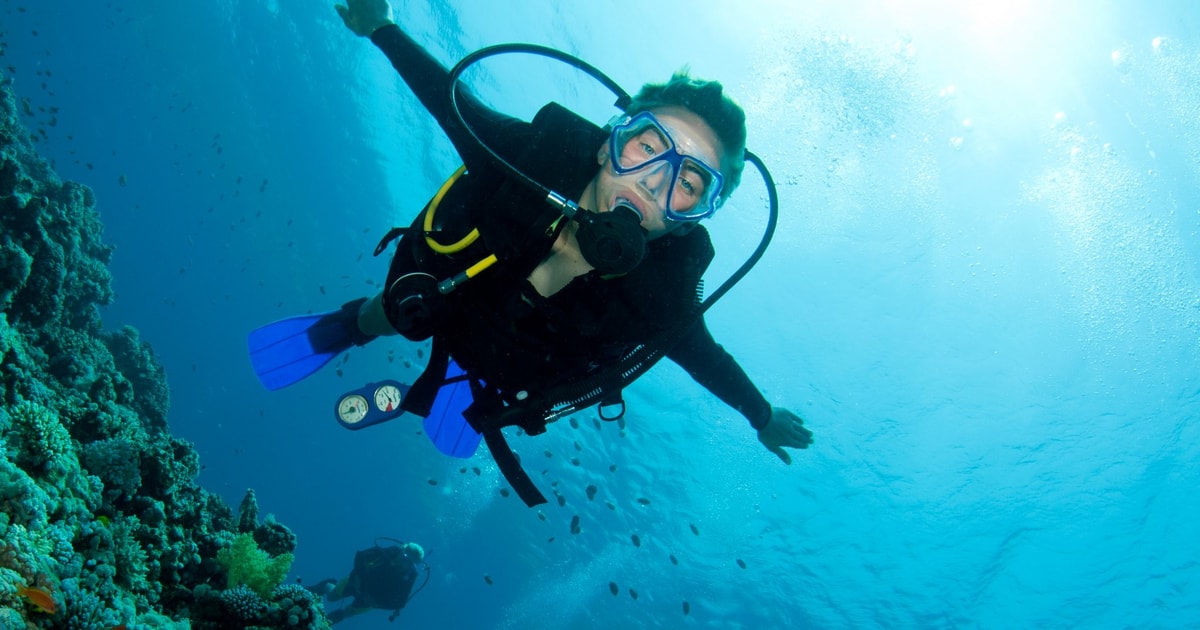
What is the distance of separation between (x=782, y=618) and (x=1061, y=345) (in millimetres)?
22595

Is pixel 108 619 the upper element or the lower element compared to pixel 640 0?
lower

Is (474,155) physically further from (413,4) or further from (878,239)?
(413,4)

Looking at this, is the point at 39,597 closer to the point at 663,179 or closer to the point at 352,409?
the point at 352,409

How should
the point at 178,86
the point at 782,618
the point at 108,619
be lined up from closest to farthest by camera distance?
the point at 108,619 → the point at 782,618 → the point at 178,86

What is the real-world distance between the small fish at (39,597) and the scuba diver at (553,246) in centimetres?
211

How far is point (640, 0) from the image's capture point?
1741cm

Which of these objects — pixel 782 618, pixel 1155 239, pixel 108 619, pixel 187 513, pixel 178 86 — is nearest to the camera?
pixel 108 619

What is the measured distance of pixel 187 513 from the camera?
5441mm

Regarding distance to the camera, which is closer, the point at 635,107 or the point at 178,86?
the point at 635,107

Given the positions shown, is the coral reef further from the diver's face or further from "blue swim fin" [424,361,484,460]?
the diver's face

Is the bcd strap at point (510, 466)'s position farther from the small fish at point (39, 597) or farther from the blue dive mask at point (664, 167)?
the small fish at point (39, 597)

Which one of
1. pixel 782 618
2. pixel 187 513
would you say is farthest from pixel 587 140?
pixel 782 618

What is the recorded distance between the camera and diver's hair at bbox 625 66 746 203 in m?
3.43

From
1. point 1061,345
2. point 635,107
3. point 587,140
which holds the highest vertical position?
point 1061,345
